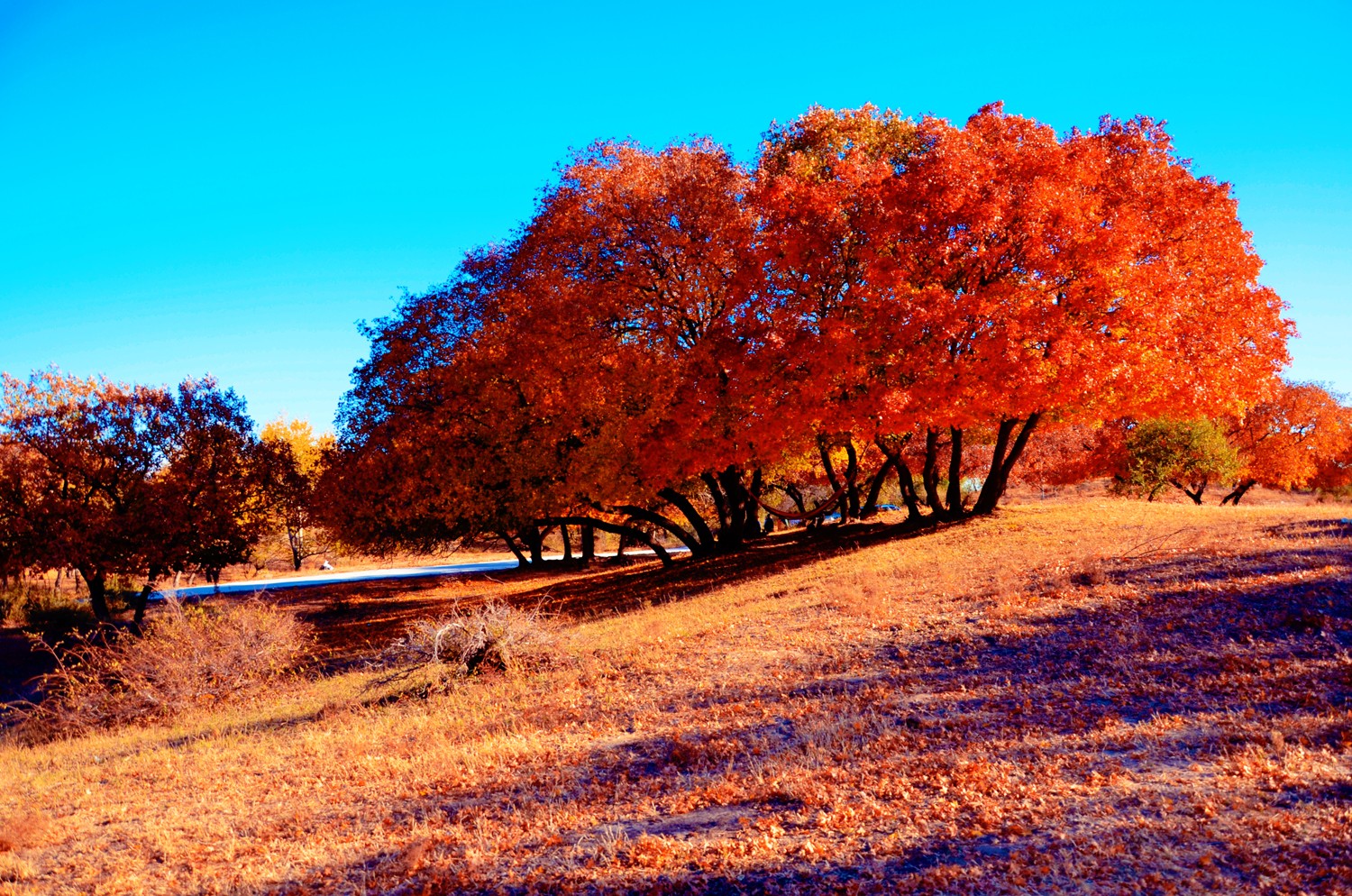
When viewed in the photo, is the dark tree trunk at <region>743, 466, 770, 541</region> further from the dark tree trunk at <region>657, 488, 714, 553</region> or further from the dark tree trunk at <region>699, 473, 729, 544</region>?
the dark tree trunk at <region>657, 488, 714, 553</region>

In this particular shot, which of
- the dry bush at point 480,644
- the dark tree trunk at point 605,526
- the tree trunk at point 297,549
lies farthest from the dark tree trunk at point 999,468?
the tree trunk at point 297,549

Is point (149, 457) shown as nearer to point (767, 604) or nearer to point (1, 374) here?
point (1, 374)

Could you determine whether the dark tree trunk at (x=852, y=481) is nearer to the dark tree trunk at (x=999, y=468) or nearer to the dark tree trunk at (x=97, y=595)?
the dark tree trunk at (x=999, y=468)

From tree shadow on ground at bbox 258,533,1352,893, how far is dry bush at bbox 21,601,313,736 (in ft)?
24.8

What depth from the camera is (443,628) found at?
11.7m

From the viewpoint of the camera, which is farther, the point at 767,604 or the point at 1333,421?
the point at 1333,421

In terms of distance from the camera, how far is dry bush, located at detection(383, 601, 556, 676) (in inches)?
470

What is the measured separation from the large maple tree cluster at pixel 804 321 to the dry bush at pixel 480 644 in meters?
8.00

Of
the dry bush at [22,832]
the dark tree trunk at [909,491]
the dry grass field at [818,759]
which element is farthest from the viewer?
the dark tree trunk at [909,491]

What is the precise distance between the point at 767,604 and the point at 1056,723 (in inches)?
300

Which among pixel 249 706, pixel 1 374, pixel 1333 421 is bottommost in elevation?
pixel 249 706

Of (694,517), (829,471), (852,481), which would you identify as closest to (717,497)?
(694,517)

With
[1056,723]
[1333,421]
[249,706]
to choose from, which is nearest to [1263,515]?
[1056,723]

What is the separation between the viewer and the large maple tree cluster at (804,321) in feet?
54.0
